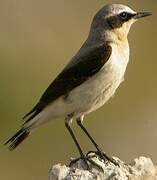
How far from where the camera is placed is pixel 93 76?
1608 centimetres

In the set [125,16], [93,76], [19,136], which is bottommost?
[93,76]

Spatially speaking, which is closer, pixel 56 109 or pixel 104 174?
pixel 104 174

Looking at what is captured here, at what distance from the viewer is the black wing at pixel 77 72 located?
53.0 feet

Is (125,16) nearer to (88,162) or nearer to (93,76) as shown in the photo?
(93,76)

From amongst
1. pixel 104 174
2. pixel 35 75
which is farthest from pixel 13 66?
pixel 104 174

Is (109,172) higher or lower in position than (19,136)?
lower

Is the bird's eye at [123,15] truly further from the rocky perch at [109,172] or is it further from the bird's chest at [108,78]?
the rocky perch at [109,172]

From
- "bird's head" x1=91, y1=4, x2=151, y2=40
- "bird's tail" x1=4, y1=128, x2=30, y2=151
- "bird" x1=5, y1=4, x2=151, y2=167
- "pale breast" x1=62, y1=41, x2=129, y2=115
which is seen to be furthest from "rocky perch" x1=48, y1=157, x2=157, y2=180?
"bird's head" x1=91, y1=4, x2=151, y2=40

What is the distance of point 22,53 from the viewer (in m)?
27.4

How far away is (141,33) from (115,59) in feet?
39.9

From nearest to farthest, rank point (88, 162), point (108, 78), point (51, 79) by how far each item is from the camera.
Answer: point (88, 162)
point (108, 78)
point (51, 79)

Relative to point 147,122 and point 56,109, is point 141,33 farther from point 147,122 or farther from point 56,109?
point 56,109

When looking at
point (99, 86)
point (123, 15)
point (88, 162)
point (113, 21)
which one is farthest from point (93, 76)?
point (88, 162)

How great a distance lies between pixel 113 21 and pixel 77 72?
2.83 feet
